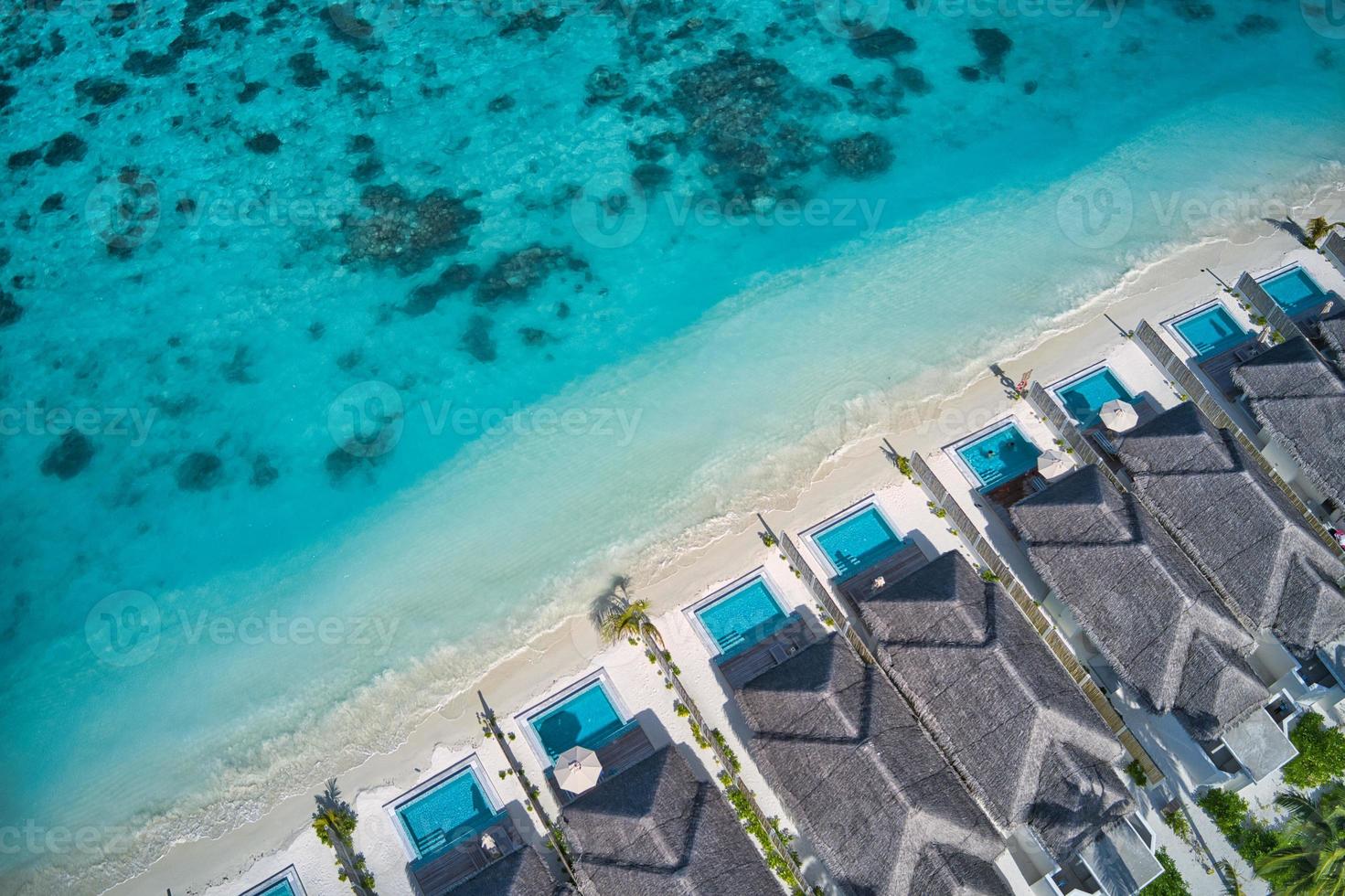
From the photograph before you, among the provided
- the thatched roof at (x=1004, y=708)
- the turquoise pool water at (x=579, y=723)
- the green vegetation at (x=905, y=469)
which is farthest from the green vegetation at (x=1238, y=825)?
the turquoise pool water at (x=579, y=723)

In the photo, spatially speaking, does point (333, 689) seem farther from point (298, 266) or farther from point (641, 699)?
point (298, 266)

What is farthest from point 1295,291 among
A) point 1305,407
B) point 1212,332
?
point 1305,407

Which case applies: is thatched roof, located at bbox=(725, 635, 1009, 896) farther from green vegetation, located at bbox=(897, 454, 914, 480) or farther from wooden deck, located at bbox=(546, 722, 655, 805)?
green vegetation, located at bbox=(897, 454, 914, 480)

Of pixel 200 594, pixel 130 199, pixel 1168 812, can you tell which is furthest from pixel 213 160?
pixel 1168 812

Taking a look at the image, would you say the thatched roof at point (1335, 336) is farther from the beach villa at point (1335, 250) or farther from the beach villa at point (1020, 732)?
the beach villa at point (1020, 732)

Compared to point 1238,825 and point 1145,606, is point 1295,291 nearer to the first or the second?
point 1145,606

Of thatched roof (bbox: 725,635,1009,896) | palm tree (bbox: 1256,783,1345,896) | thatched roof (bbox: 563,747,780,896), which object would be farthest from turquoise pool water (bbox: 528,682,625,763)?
palm tree (bbox: 1256,783,1345,896)

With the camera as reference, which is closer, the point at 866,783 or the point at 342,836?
the point at 866,783
